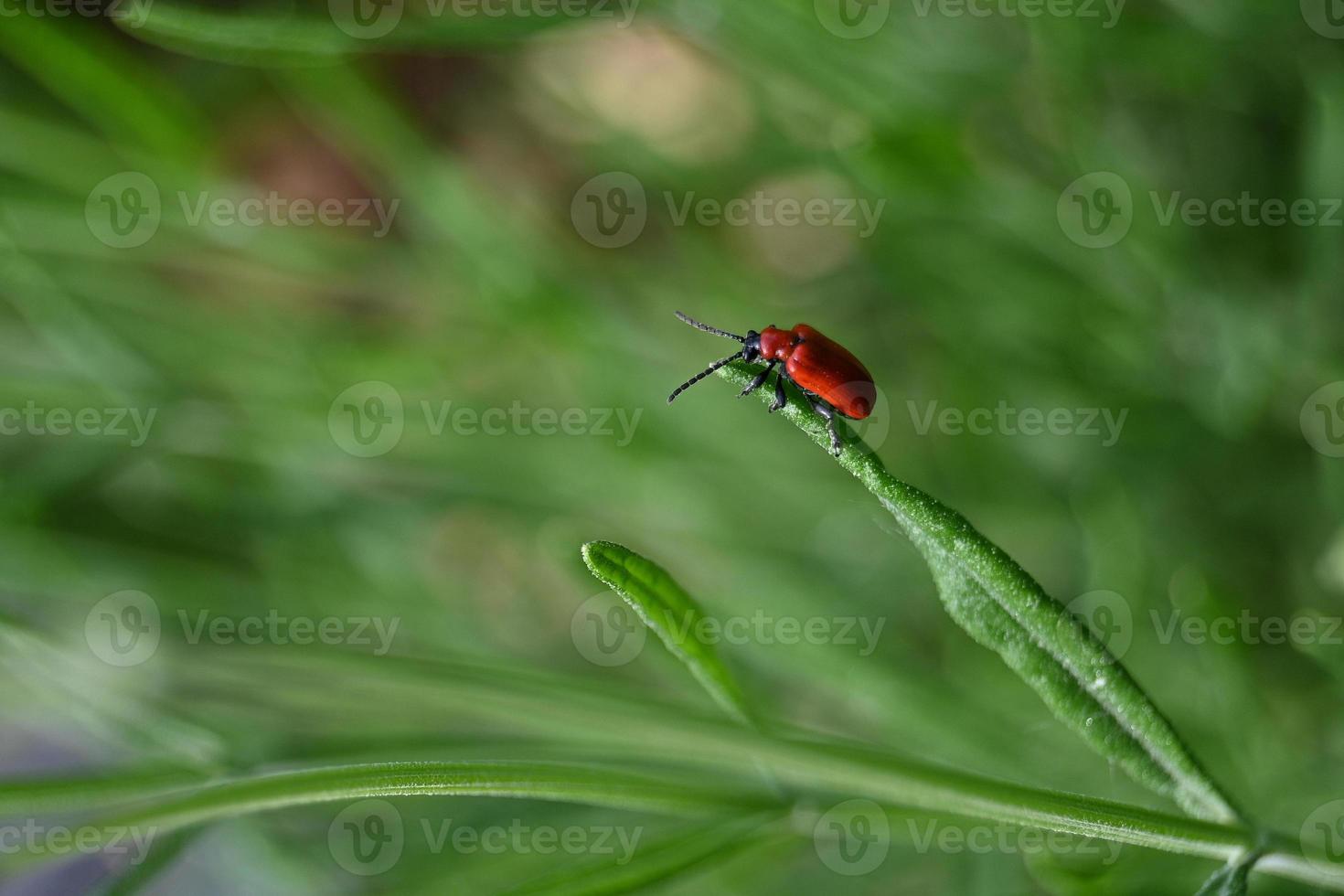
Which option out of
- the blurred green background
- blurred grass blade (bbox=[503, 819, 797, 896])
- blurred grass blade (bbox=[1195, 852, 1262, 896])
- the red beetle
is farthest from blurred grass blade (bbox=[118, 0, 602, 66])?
blurred grass blade (bbox=[1195, 852, 1262, 896])

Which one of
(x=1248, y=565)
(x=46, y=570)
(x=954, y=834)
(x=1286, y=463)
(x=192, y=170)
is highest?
(x=192, y=170)

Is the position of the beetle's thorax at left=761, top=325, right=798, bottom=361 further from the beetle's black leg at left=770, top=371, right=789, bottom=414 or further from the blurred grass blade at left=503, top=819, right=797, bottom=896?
the blurred grass blade at left=503, top=819, right=797, bottom=896

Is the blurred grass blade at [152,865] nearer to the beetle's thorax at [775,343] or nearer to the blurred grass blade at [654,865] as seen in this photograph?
the blurred grass blade at [654,865]

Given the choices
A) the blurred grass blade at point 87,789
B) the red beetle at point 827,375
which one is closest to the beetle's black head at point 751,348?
the red beetle at point 827,375

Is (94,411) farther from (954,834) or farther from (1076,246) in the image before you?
(1076,246)

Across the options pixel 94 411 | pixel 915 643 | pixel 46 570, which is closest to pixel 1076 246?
pixel 915 643

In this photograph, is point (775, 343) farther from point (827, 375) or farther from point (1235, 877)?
point (1235, 877)
